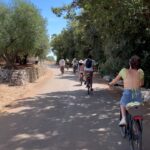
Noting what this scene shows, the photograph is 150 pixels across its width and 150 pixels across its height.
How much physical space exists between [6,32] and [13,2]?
2854mm

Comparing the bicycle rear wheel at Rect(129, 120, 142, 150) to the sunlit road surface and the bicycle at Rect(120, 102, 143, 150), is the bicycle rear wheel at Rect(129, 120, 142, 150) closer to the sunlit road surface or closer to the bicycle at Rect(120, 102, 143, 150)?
the bicycle at Rect(120, 102, 143, 150)

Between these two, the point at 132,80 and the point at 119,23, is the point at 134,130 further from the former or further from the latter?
the point at 119,23

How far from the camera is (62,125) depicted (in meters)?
11.2

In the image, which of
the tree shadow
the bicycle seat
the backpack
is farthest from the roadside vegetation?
the bicycle seat

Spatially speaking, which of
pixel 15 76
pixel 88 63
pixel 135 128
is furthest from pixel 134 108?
pixel 15 76

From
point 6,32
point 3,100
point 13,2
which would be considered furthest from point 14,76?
point 3,100

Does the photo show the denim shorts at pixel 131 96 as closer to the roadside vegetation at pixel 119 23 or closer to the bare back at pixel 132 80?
the bare back at pixel 132 80

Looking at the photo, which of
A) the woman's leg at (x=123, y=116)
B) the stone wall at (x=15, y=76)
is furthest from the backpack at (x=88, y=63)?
the woman's leg at (x=123, y=116)

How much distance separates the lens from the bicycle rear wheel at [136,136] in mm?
7660

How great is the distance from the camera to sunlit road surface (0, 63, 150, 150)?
29.1 ft

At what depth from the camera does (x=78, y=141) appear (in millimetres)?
9164

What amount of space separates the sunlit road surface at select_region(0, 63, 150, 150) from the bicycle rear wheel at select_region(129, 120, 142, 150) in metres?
0.51

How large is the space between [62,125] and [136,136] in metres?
3.82

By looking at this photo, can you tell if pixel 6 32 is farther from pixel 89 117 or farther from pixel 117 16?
pixel 89 117
